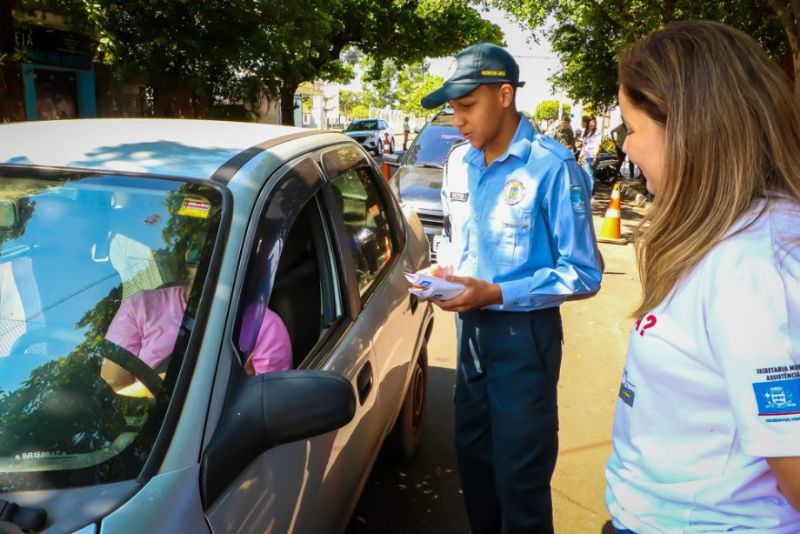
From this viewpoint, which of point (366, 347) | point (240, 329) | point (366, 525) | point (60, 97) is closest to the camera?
point (240, 329)

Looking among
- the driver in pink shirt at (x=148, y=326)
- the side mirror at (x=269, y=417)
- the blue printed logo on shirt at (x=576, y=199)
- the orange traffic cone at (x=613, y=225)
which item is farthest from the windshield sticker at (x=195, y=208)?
the orange traffic cone at (x=613, y=225)

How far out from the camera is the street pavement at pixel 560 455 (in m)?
3.17

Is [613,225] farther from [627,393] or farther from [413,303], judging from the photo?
[627,393]

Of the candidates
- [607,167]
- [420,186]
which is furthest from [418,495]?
[607,167]

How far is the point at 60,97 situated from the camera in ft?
44.1

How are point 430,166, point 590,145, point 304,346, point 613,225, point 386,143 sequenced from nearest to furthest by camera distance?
point 304,346 < point 430,166 < point 613,225 < point 590,145 < point 386,143

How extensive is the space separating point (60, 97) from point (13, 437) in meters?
14.0

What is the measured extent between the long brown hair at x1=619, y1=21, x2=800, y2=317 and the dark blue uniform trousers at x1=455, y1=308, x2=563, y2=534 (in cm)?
109

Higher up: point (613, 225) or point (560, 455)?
point (613, 225)

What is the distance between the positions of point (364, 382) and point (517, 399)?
544mm

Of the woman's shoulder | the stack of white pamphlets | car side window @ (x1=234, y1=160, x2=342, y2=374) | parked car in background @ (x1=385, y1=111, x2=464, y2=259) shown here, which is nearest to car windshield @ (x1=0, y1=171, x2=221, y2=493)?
car side window @ (x1=234, y1=160, x2=342, y2=374)

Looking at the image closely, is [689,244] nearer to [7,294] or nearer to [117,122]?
[7,294]

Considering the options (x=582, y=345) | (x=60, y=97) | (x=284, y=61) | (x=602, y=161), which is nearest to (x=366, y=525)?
(x=582, y=345)

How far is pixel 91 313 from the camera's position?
5.53 ft
